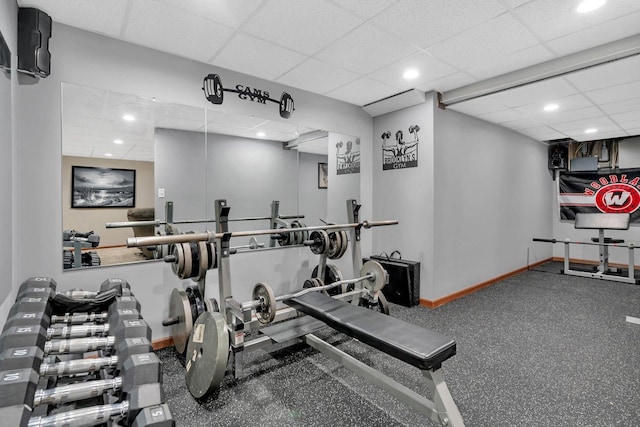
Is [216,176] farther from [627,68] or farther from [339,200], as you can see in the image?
[627,68]

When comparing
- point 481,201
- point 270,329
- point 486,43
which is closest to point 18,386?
point 270,329

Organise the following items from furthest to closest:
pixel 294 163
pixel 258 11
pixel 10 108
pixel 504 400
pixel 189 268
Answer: pixel 294 163 < pixel 189 268 < pixel 258 11 < pixel 504 400 < pixel 10 108

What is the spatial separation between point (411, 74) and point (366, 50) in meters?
0.78

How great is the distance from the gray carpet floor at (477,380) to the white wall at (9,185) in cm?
120

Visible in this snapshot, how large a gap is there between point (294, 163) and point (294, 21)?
5.77 feet

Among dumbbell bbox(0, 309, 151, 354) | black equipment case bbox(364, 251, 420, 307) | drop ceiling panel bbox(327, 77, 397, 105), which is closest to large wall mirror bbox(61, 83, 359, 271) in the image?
drop ceiling panel bbox(327, 77, 397, 105)

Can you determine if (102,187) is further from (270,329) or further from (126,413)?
(126,413)

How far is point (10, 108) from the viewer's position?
6.24ft

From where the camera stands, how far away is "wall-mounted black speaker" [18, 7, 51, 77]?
2.14 m

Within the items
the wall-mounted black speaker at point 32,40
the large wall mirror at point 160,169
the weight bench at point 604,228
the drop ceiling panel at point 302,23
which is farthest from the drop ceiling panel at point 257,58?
the weight bench at point 604,228

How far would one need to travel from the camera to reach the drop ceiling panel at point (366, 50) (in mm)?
2582

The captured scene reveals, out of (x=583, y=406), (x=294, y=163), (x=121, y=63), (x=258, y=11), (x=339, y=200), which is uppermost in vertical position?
(x=258, y=11)

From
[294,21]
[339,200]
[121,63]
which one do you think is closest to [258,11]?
[294,21]

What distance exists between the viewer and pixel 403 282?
4000mm
